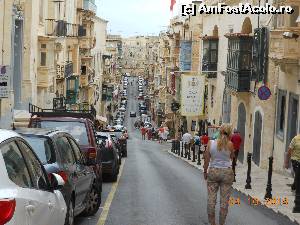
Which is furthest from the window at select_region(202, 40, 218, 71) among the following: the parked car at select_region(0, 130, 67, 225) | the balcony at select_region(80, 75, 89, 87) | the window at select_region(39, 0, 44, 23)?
the parked car at select_region(0, 130, 67, 225)

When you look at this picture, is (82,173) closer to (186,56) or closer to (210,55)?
(210,55)

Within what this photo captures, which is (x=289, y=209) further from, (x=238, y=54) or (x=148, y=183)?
(x=238, y=54)

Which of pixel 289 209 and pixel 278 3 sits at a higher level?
pixel 278 3

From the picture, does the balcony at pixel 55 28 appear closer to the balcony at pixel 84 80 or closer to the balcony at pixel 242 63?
the balcony at pixel 242 63

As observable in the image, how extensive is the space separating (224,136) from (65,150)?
2.36 meters

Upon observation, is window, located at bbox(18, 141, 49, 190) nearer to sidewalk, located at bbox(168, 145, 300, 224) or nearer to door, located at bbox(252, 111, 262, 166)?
sidewalk, located at bbox(168, 145, 300, 224)

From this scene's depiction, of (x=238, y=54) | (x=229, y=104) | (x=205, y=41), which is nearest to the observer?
(x=238, y=54)

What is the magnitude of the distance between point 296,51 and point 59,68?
92.4 feet

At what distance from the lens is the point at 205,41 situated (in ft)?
148

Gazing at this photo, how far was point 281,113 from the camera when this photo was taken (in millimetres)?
24766

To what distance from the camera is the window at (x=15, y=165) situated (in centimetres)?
529

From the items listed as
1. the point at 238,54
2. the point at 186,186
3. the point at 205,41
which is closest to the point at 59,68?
the point at 205,41

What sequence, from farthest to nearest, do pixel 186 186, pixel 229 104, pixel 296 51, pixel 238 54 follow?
pixel 229 104
pixel 238 54
pixel 296 51
pixel 186 186

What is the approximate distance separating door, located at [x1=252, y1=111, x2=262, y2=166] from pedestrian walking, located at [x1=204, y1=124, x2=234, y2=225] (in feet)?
62.2
